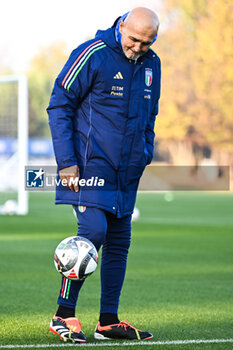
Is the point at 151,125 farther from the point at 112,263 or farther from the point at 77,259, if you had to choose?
the point at 77,259

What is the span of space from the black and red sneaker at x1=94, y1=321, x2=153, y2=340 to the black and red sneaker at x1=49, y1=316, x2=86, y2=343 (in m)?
0.22

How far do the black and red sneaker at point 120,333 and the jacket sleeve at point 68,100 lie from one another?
119cm

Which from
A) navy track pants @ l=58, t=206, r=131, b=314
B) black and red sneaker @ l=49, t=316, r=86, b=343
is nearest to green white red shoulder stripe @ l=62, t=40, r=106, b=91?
navy track pants @ l=58, t=206, r=131, b=314

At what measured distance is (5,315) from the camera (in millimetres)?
7062

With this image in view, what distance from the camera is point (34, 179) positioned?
9.85m

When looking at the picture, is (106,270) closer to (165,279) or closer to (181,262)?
(165,279)

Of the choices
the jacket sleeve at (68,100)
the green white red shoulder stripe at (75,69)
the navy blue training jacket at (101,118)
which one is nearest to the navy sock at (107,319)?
the navy blue training jacket at (101,118)

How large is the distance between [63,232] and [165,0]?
49.3 meters

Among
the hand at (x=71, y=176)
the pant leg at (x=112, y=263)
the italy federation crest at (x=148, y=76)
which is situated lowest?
the pant leg at (x=112, y=263)

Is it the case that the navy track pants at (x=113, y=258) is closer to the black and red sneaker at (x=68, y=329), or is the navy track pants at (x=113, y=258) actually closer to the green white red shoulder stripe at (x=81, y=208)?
the green white red shoulder stripe at (x=81, y=208)

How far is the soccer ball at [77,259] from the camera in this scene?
5.84 metres

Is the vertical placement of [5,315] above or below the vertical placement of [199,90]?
below

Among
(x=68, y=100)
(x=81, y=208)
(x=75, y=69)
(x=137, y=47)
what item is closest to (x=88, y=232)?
(x=81, y=208)

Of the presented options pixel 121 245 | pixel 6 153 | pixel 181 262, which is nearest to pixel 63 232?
pixel 181 262
